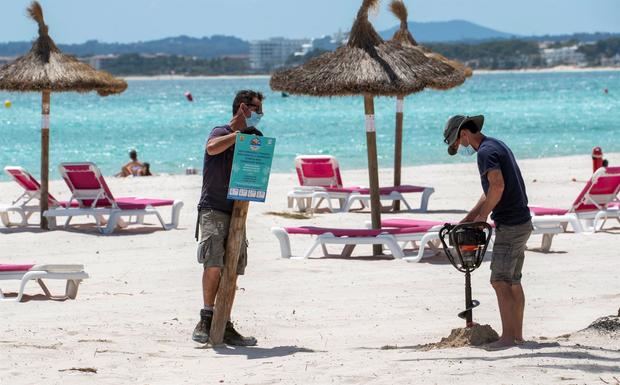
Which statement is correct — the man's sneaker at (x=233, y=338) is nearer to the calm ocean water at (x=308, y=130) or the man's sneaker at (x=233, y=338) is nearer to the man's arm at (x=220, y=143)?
the man's arm at (x=220, y=143)

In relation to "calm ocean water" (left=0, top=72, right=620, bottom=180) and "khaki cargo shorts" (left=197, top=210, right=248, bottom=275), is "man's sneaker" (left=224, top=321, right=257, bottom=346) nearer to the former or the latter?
"khaki cargo shorts" (left=197, top=210, right=248, bottom=275)

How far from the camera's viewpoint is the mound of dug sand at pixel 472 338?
22.0 ft

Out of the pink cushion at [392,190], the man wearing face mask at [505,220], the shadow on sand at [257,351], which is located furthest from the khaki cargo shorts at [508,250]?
the pink cushion at [392,190]

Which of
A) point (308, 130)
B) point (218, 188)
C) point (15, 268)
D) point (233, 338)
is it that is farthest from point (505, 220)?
point (308, 130)

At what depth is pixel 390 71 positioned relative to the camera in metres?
12.0

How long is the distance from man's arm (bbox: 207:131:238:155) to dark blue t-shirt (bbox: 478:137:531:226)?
4.38 ft

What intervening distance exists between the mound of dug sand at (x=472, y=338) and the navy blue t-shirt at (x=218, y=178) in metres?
1.38

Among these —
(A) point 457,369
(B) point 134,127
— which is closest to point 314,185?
(A) point 457,369

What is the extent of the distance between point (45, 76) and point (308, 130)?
124ft

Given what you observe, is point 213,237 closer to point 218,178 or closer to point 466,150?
point 218,178

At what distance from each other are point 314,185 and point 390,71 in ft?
14.4

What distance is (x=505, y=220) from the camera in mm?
6605

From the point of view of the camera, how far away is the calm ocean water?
118 ft

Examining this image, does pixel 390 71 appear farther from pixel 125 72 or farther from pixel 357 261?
pixel 125 72
